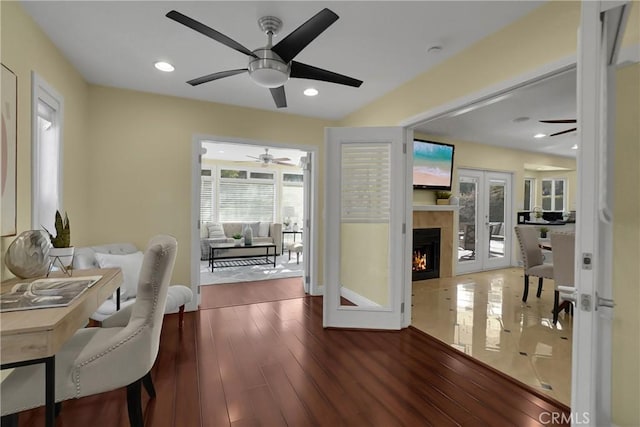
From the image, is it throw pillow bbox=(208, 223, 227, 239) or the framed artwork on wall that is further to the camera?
throw pillow bbox=(208, 223, 227, 239)

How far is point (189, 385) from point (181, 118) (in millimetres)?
2919

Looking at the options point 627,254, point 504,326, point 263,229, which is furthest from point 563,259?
point 263,229

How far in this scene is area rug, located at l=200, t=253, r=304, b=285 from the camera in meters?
5.03

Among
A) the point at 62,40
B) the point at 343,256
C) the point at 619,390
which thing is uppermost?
the point at 62,40

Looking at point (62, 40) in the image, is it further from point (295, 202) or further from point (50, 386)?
point (295, 202)

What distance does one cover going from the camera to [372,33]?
7.20ft

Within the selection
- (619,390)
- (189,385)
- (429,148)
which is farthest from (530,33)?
(189,385)

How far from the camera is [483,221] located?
595cm

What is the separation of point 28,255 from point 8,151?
64 cm

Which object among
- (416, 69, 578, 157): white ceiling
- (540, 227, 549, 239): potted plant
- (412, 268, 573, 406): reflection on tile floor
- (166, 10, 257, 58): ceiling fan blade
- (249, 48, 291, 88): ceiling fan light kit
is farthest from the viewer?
(540, 227, 549, 239): potted plant

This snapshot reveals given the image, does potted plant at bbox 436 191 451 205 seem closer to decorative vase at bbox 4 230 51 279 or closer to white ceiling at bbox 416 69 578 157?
white ceiling at bbox 416 69 578 157

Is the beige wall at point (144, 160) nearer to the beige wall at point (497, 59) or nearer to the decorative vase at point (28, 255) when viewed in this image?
the decorative vase at point (28, 255)

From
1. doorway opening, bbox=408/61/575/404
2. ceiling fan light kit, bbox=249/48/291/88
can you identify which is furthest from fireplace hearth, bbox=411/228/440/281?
ceiling fan light kit, bbox=249/48/291/88

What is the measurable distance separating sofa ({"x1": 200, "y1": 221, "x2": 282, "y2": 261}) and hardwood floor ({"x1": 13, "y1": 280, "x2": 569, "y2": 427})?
3.74 meters
